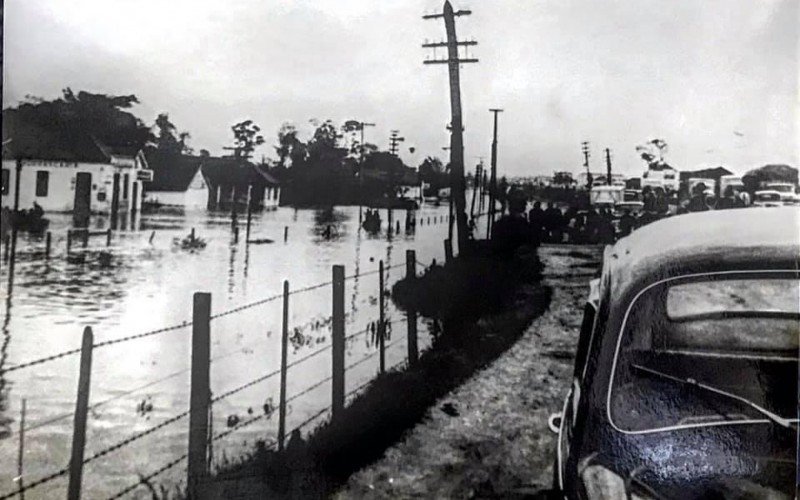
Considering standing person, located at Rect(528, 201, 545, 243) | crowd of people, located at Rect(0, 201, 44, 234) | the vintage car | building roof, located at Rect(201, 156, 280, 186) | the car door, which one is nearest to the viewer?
the vintage car

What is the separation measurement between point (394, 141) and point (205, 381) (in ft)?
3.05

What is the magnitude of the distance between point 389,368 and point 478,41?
108 centimetres

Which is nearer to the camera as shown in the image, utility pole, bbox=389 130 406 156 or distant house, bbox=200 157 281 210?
distant house, bbox=200 157 281 210

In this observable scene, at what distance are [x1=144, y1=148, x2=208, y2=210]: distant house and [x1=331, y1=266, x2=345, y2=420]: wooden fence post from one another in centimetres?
46

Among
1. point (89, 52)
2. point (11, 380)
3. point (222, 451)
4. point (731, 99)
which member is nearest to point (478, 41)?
point (731, 99)

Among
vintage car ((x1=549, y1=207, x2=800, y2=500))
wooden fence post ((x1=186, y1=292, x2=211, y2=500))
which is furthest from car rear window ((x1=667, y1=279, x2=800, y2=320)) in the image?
wooden fence post ((x1=186, y1=292, x2=211, y2=500))

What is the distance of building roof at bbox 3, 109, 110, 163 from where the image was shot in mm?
1892

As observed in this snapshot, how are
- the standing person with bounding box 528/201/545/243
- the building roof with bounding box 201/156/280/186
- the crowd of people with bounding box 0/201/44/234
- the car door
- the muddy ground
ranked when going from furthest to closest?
the standing person with bounding box 528/201/545/243 → the building roof with bounding box 201/156/280/186 → the muddy ground → the crowd of people with bounding box 0/201/44/234 → the car door

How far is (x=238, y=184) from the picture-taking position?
207 cm

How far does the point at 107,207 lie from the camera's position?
195 centimetres

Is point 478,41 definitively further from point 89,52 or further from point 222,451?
point 222,451

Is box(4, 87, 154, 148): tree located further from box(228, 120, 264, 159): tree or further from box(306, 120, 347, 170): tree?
box(306, 120, 347, 170): tree

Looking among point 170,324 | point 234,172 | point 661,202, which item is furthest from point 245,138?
point 661,202

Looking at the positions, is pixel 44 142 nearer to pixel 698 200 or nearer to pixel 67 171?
pixel 67 171
